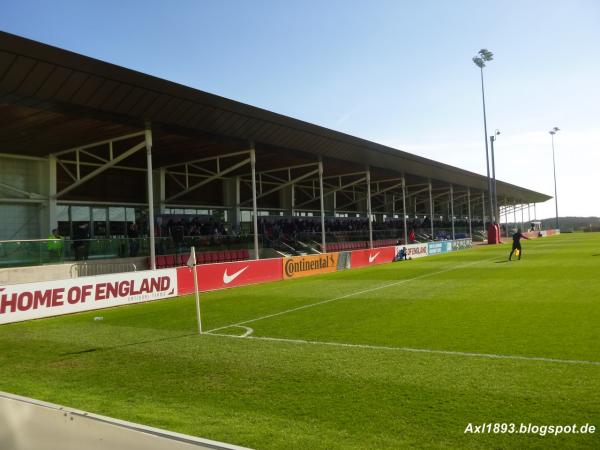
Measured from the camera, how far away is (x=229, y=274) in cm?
1962

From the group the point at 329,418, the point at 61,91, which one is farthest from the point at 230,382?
the point at 61,91

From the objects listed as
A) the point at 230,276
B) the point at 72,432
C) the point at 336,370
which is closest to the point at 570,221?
the point at 230,276

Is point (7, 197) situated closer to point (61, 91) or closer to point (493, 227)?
point (61, 91)

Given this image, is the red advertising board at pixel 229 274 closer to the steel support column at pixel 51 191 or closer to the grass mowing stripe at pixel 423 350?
the grass mowing stripe at pixel 423 350

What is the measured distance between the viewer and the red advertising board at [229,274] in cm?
1802

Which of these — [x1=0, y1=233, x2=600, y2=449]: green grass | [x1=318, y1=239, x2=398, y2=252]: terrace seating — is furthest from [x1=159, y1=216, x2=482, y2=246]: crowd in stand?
[x1=0, y1=233, x2=600, y2=449]: green grass

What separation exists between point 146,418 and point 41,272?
14.2m

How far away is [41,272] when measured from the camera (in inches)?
683

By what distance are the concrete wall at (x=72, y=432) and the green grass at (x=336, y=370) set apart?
1.27m

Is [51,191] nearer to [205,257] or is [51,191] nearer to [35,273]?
[35,273]

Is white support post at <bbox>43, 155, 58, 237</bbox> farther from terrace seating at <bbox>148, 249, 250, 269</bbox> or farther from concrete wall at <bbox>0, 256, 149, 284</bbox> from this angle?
concrete wall at <bbox>0, 256, 149, 284</bbox>

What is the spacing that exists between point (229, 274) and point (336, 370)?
13.2 m

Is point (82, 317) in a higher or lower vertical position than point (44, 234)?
lower

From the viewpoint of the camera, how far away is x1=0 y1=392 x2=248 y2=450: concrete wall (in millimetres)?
3295
